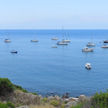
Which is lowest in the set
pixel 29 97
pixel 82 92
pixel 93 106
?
pixel 82 92

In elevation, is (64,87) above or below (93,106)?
below

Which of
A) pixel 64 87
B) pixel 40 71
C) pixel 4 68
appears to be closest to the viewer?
pixel 64 87

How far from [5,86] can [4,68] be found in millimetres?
33907

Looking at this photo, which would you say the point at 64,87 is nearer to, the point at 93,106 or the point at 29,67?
the point at 29,67

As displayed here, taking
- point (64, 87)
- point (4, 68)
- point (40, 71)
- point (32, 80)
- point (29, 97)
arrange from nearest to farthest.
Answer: point (29, 97) < point (64, 87) < point (32, 80) < point (40, 71) < point (4, 68)

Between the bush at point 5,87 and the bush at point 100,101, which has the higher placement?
the bush at point 100,101

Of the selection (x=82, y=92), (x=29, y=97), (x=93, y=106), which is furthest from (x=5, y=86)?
(x=82, y=92)

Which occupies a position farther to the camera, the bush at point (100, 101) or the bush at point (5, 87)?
the bush at point (5, 87)

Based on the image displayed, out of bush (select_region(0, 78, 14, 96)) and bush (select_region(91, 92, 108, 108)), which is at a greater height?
bush (select_region(91, 92, 108, 108))

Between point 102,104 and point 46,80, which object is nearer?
point 102,104

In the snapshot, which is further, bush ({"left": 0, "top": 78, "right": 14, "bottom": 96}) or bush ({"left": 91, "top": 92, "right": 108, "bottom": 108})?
bush ({"left": 0, "top": 78, "right": 14, "bottom": 96})

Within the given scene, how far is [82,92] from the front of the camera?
2884cm

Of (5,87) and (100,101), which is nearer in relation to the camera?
(100,101)

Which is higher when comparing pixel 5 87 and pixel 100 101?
pixel 100 101
